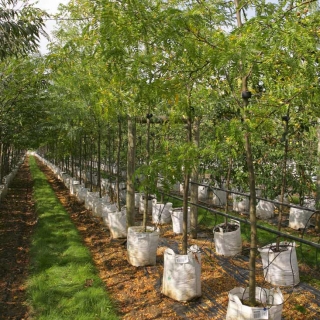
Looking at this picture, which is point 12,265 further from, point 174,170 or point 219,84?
point 219,84

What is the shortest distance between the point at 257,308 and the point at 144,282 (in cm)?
238

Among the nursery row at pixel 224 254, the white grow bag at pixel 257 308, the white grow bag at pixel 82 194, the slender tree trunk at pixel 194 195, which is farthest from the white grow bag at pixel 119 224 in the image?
the white grow bag at pixel 82 194

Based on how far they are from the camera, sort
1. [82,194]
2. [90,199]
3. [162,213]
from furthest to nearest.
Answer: [82,194], [90,199], [162,213]

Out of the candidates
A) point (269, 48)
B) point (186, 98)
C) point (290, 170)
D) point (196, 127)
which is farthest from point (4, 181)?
point (269, 48)

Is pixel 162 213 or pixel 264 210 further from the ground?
pixel 162 213

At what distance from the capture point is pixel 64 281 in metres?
5.55

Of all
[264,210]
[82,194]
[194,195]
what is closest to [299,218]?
[264,210]

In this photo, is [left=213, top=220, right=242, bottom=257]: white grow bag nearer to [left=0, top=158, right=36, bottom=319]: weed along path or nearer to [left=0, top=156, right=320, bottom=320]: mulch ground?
[left=0, top=156, right=320, bottom=320]: mulch ground

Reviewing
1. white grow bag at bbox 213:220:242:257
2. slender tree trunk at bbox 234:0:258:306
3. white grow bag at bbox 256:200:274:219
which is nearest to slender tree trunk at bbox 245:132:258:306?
slender tree trunk at bbox 234:0:258:306

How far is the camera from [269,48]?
2920 mm

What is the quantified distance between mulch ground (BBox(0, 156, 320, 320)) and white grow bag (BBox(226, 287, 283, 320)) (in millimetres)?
576

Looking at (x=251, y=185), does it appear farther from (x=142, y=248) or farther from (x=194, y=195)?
(x=194, y=195)

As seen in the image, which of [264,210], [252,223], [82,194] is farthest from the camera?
[82,194]

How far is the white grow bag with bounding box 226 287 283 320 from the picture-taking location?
3.47 meters
